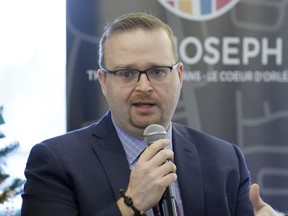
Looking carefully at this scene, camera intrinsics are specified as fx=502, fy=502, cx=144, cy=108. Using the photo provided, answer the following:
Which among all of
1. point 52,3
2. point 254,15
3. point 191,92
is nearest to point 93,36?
point 52,3

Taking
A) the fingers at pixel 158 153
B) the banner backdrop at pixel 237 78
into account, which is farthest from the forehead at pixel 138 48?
the banner backdrop at pixel 237 78

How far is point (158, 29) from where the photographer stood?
2000mm

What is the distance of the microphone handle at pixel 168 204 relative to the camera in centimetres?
153

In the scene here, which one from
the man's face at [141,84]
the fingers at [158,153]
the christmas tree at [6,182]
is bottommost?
the christmas tree at [6,182]

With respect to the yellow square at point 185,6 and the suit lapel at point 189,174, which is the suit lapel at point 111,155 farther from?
the yellow square at point 185,6

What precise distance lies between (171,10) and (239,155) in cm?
132

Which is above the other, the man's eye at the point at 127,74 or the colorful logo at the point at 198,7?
the colorful logo at the point at 198,7

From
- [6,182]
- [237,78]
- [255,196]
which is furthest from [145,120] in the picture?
[237,78]

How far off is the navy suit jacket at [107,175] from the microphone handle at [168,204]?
20 cm

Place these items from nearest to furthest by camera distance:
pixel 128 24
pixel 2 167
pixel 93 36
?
pixel 128 24 → pixel 2 167 → pixel 93 36

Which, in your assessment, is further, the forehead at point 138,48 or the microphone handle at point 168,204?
the forehead at point 138,48

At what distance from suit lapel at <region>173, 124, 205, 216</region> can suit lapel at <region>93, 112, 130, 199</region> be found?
24 centimetres

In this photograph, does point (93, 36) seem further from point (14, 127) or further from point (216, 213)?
point (216, 213)

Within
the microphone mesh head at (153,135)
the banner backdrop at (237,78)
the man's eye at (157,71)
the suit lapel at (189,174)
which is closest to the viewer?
the microphone mesh head at (153,135)
